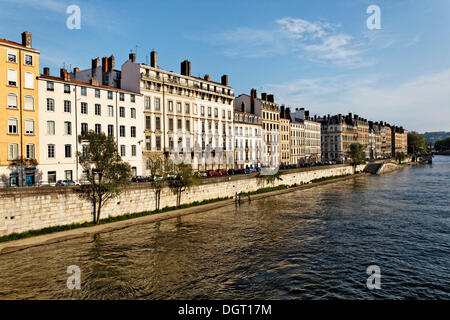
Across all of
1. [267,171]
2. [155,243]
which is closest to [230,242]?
[155,243]

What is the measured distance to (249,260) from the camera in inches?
939

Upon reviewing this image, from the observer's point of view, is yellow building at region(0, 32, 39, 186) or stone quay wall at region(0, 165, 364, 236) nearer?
stone quay wall at region(0, 165, 364, 236)

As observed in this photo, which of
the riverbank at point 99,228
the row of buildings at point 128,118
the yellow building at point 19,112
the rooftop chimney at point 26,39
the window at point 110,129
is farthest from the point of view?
the window at point 110,129

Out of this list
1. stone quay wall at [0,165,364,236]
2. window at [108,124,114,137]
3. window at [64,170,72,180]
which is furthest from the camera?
window at [108,124,114,137]

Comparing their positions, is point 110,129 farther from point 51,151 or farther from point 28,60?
point 28,60

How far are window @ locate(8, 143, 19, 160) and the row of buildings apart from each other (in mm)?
105

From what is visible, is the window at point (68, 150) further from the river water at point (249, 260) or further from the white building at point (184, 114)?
the river water at point (249, 260)

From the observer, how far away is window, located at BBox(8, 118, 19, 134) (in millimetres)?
36009

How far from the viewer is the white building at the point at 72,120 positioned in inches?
1551

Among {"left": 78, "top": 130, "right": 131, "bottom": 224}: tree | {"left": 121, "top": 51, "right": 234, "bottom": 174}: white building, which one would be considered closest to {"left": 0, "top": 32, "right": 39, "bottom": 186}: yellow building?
{"left": 78, "top": 130, "right": 131, "bottom": 224}: tree

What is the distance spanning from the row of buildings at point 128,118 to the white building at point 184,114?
170mm

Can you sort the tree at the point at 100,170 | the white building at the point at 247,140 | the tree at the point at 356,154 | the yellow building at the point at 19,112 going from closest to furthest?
1. the tree at the point at 100,170
2. the yellow building at the point at 19,112
3. the white building at the point at 247,140
4. the tree at the point at 356,154

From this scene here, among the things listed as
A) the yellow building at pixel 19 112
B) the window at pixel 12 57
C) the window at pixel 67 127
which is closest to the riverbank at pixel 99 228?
the yellow building at pixel 19 112

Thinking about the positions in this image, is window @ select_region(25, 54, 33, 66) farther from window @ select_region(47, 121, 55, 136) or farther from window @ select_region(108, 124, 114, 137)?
window @ select_region(108, 124, 114, 137)
